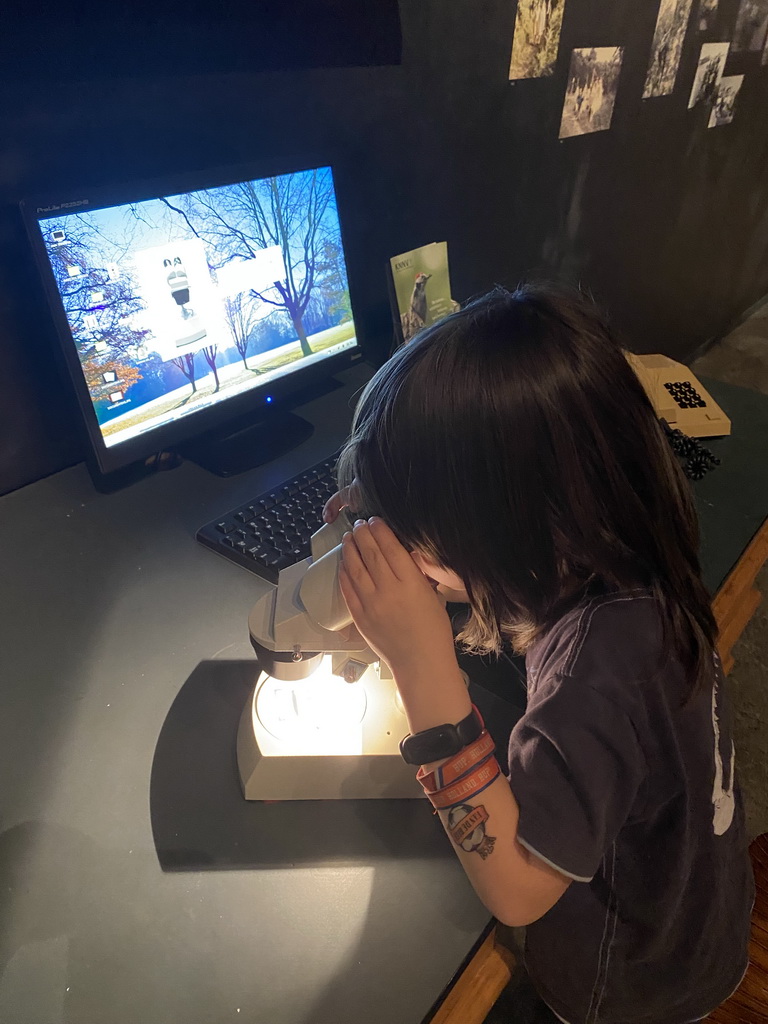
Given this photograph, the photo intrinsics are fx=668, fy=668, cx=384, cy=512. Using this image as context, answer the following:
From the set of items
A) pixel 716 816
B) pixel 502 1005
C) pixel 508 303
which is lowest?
pixel 502 1005

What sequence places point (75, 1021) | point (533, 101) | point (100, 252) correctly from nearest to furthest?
1. point (75, 1021)
2. point (100, 252)
3. point (533, 101)

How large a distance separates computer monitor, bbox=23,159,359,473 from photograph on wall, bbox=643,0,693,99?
110 cm

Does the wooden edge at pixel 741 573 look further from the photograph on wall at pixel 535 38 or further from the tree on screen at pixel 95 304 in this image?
the photograph on wall at pixel 535 38

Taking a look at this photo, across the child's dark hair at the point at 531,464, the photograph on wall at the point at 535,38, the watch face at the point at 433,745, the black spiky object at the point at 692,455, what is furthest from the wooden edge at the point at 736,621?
the photograph on wall at the point at 535,38

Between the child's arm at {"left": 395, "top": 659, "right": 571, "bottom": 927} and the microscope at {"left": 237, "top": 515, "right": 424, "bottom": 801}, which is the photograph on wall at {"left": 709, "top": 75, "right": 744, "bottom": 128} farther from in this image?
the child's arm at {"left": 395, "top": 659, "right": 571, "bottom": 927}

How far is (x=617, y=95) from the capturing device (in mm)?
1539

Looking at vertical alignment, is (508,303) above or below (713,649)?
above

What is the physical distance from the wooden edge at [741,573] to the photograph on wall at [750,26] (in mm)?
1720

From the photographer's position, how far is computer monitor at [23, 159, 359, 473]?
29.9 inches

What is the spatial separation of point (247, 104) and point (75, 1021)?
1051 millimetres

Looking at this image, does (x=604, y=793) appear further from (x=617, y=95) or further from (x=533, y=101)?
(x=617, y=95)

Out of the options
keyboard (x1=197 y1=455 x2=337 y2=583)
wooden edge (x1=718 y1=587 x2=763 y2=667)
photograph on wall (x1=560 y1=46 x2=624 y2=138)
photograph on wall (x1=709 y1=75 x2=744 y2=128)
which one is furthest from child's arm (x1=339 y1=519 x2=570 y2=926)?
photograph on wall (x1=709 y1=75 x2=744 y2=128)

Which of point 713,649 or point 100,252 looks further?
point 100,252

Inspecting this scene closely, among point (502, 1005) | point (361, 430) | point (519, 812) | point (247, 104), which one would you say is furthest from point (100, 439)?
point (502, 1005)
